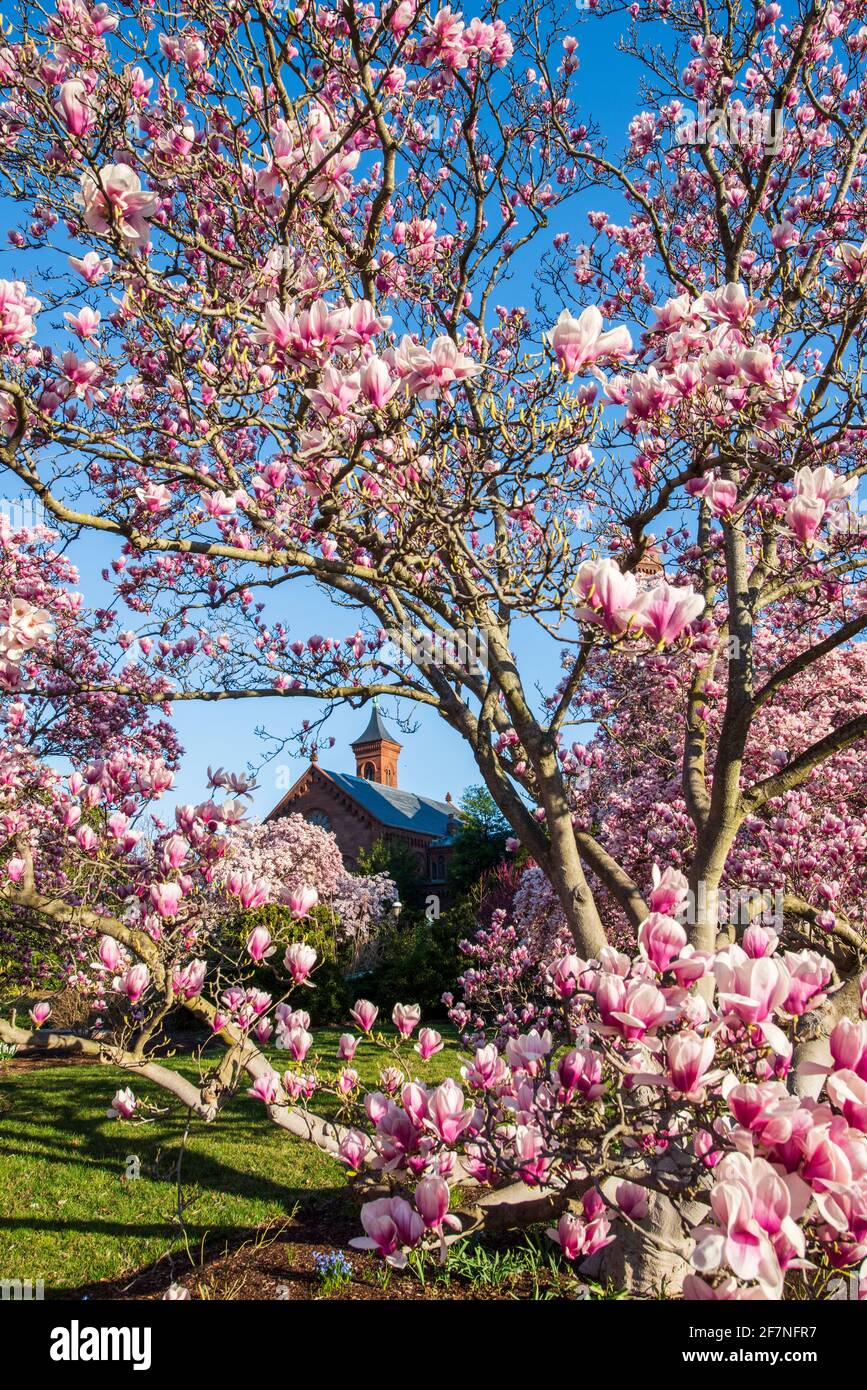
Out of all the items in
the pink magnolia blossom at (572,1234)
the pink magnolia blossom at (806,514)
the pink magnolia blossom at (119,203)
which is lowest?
the pink magnolia blossom at (572,1234)

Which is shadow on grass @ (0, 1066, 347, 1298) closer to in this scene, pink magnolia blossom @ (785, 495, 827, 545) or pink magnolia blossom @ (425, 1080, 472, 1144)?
pink magnolia blossom @ (425, 1080, 472, 1144)

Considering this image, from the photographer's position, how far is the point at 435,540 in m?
3.47

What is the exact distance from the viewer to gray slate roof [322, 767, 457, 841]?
36812 millimetres

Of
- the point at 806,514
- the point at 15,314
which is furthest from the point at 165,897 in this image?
the point at 806,514

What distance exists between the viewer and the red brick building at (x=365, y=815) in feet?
117

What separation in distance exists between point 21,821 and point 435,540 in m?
3.06

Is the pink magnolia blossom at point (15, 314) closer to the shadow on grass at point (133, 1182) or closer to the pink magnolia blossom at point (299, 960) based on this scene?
the pink magnolia blossom at point (299, 960)

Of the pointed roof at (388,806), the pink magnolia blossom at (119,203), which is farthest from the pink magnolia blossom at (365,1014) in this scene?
the pointed roof at (388,806)

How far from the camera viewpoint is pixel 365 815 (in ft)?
117

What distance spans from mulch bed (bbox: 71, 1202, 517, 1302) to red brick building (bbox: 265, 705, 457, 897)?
28167mm

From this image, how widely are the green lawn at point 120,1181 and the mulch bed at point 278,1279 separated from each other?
0.19 m

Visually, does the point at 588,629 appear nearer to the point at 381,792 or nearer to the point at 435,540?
the point at 435,540

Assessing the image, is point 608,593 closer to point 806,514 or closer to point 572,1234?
point 806,514
